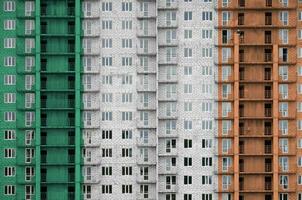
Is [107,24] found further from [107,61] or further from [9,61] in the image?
[9,61]

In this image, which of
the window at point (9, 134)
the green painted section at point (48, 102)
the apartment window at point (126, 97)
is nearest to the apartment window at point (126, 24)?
the green painted section at point (48, 102)

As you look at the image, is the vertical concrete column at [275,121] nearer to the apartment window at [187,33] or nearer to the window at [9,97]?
the apartment window at [187,33]

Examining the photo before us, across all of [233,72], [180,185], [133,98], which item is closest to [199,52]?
[233,72]

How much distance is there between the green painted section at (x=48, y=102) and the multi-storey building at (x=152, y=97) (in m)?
0.17

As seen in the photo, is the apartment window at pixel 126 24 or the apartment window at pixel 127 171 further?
the apartment window at pixel 126 24

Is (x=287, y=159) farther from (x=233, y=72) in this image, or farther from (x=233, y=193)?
(x=233, y=72)

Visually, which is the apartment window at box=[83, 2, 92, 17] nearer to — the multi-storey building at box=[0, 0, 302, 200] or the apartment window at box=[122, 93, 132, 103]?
the multi-storey building at box=[0, 0, 302, 200]

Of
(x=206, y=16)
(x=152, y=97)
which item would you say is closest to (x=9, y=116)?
(x=152, y=97)

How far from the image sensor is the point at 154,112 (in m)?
103

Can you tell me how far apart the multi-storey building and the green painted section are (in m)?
0.17

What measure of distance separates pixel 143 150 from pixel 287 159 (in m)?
23.6

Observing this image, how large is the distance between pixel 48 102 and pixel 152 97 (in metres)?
17.0

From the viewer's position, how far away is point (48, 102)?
10219cm

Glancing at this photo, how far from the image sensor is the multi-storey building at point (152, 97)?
101688mm
